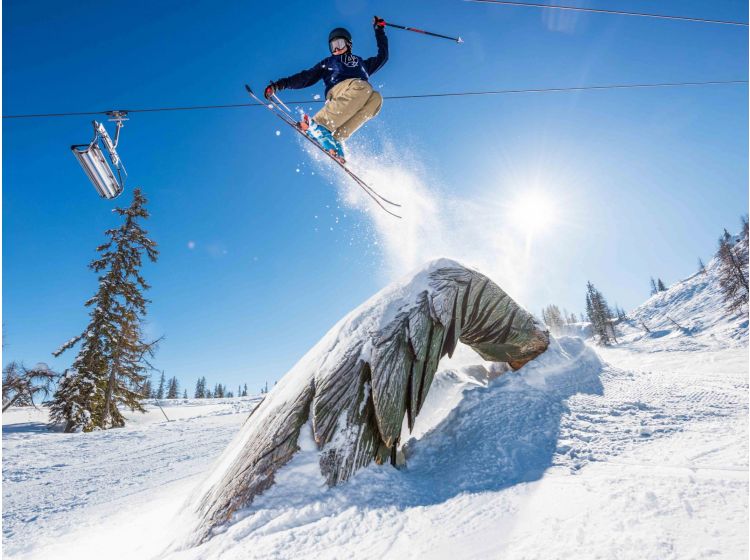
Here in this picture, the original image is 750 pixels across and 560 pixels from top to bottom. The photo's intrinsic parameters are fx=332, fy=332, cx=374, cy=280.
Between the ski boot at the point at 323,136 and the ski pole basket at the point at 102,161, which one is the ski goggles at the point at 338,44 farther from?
the ski pole basket at the point at 102,161

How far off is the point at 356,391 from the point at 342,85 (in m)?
4.82

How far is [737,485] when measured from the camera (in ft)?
6.33

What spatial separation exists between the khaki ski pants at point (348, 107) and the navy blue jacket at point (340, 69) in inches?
8.6

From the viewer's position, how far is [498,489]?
248cm

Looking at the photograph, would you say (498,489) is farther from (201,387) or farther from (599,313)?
(201,387)

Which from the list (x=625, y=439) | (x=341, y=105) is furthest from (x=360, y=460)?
(x=341, y=105)

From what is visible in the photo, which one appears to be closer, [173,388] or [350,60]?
[350,60]

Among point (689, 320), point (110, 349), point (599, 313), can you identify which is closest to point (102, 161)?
point (110, 349)

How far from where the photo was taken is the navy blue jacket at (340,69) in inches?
218

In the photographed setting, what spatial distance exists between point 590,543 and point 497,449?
4.89 ft

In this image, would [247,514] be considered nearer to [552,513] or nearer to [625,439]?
[552,513]

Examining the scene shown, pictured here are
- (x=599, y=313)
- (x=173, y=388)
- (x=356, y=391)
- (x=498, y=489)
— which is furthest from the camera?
(x=173, y=388)

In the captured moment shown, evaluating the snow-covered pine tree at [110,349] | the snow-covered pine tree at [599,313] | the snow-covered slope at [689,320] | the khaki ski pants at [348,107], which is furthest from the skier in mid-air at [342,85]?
the snow-covered pine tree at [599,313]

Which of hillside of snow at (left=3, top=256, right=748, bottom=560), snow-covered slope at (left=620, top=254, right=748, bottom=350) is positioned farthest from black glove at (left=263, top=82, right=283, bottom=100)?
snow-covered slope at (left=620, top=254, right=748, bottom=350)
